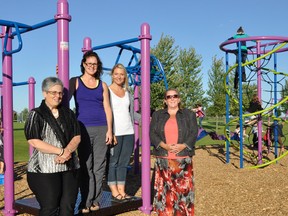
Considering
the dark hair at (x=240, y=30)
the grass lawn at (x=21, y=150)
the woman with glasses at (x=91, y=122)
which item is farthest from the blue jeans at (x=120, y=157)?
the grass lawn at (x=21, y=150)

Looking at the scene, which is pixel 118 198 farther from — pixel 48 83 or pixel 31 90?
pixel 31 90

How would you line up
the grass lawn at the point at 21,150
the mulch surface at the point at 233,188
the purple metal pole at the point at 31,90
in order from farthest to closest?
the grass lawn at the point at 21,150 → the purple metal pole at the point at 31,90 → the mulch surface at the point at 233,188

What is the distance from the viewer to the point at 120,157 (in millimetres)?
4461

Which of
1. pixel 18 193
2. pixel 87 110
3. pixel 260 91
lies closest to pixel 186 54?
pixel 260 91

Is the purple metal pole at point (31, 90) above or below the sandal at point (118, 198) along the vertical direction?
above

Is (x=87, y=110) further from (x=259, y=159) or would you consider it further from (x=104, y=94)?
(x=259, y=159)

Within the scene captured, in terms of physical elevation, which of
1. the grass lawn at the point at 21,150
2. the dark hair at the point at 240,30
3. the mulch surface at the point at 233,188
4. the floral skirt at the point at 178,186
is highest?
the dark hair at the point at 240,30

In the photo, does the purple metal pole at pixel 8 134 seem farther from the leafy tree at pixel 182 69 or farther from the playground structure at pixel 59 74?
the leafy tree at pixel 182 69

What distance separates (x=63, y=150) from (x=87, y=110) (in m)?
0.87

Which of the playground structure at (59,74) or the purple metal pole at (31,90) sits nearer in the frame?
the playground structure at (59,74)

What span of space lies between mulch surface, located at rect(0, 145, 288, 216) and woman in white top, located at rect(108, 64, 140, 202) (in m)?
0.55

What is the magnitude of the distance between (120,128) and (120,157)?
36 centimetres

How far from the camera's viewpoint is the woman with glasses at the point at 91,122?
379 cm

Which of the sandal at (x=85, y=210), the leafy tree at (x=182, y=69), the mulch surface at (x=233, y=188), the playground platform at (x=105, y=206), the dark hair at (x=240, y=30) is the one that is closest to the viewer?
the sandal at (x=85, y=210)
